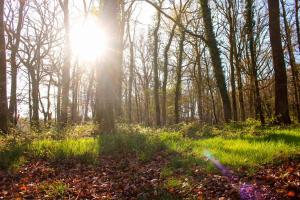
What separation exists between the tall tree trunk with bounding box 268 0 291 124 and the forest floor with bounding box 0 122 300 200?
10.7 ft

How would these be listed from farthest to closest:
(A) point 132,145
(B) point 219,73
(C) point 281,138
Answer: (B) point 219,73
(A) point 132,145
(C) point 281,138

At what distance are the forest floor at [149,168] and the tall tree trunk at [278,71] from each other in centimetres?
325

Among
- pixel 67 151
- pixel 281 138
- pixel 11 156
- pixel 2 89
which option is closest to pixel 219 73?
pixel 281 138

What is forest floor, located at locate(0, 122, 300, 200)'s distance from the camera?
6367 millimetres

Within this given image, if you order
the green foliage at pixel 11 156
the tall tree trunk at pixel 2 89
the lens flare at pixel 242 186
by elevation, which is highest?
the tall tree trunk at pixel 2 89

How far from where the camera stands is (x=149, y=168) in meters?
8.34

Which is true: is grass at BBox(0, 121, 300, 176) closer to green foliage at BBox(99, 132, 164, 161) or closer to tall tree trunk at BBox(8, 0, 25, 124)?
green foliage at BBox(99, 132, 164, 161)

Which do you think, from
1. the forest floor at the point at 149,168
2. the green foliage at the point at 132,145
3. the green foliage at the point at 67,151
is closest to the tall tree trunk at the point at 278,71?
the forest floor at the point at 149,168

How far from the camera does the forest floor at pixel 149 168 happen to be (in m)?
6.37

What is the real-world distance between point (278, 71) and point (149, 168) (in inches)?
303

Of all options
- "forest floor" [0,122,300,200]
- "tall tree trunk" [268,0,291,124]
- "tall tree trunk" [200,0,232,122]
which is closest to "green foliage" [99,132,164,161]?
"forest floor" [0,122,300,200]

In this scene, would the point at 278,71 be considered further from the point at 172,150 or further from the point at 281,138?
the point at 172,150

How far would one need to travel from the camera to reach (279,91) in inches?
535

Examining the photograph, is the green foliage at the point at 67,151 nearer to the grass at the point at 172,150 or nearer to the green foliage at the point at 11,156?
the grass at the point at 172,150
